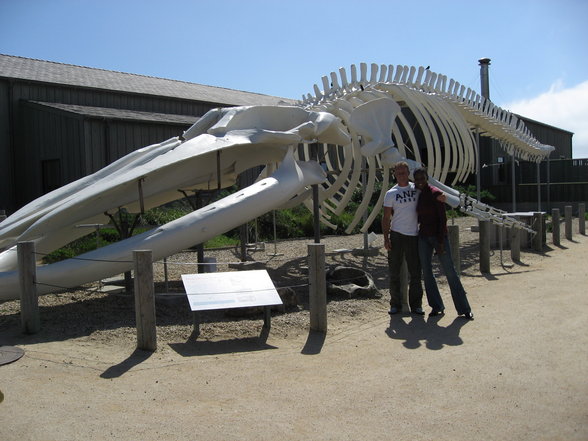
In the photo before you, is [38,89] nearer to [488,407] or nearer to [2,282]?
[2,282]

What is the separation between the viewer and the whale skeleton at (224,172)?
5840 millimetres

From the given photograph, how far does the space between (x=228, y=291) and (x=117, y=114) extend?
12.4 meters

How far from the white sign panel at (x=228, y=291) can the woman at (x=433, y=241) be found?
187cm

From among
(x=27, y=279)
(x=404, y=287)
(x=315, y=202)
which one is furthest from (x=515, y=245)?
(x=27, y=279)

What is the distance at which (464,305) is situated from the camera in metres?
6.51

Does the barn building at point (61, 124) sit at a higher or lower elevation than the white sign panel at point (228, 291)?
higher

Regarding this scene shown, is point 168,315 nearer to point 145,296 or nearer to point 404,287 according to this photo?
point 145,296

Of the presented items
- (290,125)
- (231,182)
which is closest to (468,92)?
(290,125)

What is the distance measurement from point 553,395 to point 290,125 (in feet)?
18.9

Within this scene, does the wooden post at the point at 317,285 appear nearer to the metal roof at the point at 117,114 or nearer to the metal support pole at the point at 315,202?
the metal support pole at the point at 315,202

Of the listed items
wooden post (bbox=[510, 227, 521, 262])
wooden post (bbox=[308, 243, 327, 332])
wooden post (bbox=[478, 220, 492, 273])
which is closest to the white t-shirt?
wooden post (bbox=[308, 243, 327, 332])

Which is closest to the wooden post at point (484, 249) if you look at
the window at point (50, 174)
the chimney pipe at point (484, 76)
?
the window at point (50, 174)

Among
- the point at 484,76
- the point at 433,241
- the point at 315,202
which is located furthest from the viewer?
the point at 484,76

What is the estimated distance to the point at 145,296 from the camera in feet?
17.5
